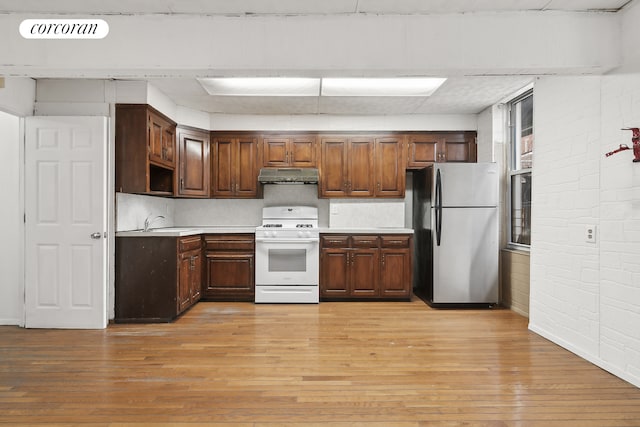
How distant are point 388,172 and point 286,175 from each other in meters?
1.38

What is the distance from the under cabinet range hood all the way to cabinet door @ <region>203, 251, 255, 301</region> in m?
1.01

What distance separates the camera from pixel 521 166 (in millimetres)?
4496

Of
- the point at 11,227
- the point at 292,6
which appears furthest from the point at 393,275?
the point at 11,227

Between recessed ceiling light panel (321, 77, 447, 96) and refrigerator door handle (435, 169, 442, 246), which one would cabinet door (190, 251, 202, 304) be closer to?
recessed ceiling light panel (321, 77, 447, 96)

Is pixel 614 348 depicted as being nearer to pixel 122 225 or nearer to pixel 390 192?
pixel 390 192

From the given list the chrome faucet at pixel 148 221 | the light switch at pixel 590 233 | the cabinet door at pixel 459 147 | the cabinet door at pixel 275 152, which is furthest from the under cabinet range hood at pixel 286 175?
the light switch at pixel 590 233

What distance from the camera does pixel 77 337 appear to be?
346 cm

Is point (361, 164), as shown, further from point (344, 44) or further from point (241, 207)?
point (344, 44)

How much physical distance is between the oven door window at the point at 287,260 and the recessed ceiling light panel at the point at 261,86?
1903 mm

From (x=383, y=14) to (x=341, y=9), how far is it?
0.95 ft

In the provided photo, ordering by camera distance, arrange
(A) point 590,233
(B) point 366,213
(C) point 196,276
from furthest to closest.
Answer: (B) point 366,213 → (C) point 196,276 → (A) point 590,233

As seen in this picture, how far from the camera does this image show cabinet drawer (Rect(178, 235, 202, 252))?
4.09 metres

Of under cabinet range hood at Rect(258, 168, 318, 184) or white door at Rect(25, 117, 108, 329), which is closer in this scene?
white door at Rect(25, 117, 108, 329)

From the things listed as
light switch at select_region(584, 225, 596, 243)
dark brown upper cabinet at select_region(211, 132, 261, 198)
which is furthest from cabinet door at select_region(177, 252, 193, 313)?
light switch at select_region(584, 225, 596, 243)
